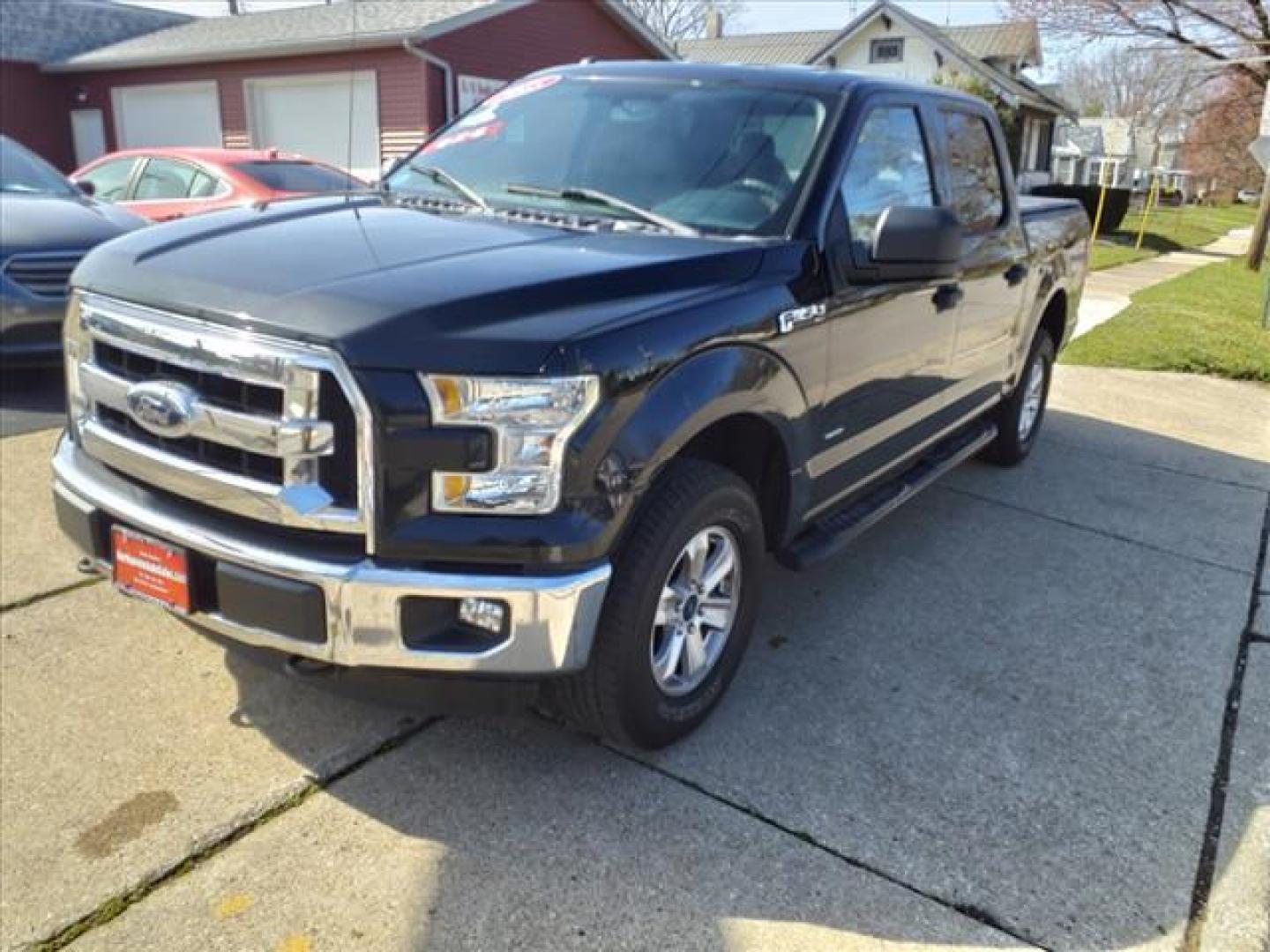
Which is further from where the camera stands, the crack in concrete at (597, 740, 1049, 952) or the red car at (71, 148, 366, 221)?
the red car at (71, 148, 366, 221)

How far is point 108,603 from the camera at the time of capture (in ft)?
12.7

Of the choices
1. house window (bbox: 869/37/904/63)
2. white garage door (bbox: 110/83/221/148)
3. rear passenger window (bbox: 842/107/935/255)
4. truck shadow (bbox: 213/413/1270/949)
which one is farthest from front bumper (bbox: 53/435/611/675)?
house window (bbox: 869/37/904/63)

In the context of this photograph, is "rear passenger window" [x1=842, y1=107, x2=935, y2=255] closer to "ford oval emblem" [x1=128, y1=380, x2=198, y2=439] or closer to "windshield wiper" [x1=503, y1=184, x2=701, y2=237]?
"windshield wiper" [x1=503, y1=184, x2=701, y2=237]

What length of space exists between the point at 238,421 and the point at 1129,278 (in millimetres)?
20531

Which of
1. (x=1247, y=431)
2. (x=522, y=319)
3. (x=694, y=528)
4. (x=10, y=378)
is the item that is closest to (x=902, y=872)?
(x=694, y=528)

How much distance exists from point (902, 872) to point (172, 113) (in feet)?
72.8

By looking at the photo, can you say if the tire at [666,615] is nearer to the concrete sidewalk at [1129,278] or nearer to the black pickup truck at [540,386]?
the black pickup truck at [540,386]

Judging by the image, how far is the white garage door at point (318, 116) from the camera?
17.9 meters

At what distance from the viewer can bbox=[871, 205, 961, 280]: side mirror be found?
130 inches

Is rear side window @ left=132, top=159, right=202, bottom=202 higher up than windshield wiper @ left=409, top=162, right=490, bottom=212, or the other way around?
windshield wiper @ left=409, top=162, right=490, bottom=212

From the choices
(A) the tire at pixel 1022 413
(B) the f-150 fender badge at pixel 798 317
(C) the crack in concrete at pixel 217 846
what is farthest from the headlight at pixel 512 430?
(A) the tire at pixel 1022 413

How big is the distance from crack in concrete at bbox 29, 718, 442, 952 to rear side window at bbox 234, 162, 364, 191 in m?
6.69

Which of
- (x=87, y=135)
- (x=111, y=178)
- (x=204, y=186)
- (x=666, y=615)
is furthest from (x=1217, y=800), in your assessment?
(x=87, y=135)

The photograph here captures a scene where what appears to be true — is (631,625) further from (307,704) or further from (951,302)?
(951,302)
